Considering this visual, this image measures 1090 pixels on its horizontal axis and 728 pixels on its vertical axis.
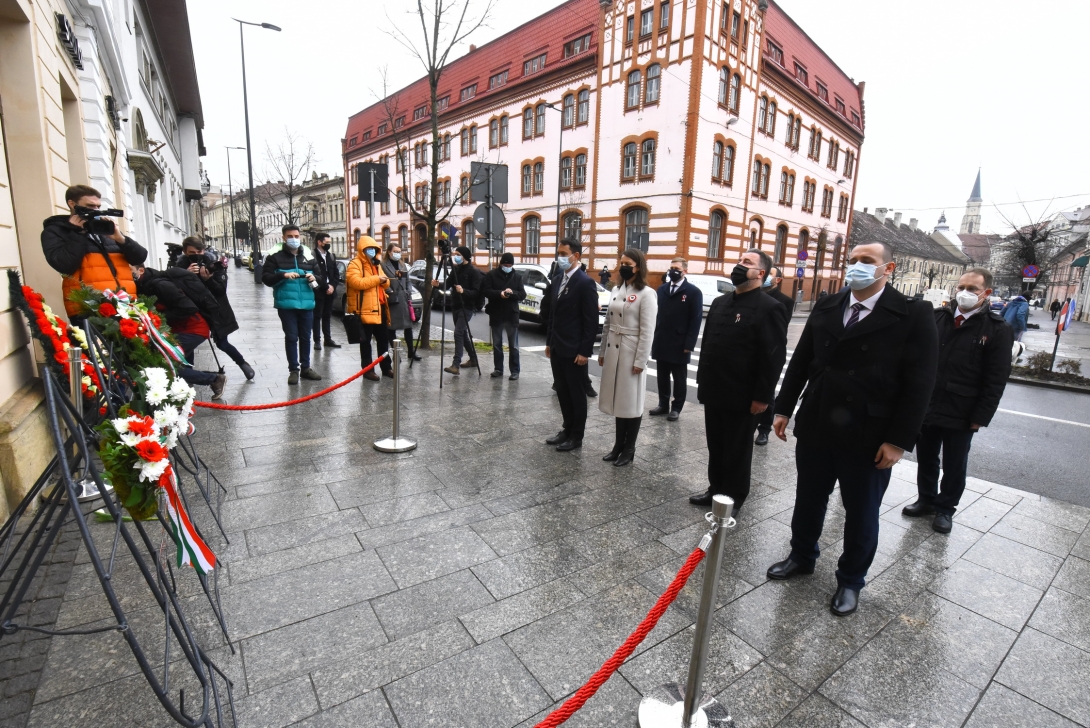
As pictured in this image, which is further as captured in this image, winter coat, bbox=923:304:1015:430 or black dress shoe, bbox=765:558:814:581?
winter coat, bbox=923:304:1015:430

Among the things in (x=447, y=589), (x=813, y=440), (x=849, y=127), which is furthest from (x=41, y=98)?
(x=849, y=127)

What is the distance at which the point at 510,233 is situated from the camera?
118ft

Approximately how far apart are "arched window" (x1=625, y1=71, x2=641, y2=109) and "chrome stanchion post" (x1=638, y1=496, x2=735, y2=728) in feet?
95.4

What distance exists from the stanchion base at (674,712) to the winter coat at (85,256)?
183 inches

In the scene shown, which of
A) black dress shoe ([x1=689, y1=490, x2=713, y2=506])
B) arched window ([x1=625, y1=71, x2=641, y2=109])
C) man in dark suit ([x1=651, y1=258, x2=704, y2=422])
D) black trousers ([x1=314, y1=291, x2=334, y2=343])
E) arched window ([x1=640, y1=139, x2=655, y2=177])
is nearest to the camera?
black dress shoe ([x1=689, y1=490, x2=713, y2=506])

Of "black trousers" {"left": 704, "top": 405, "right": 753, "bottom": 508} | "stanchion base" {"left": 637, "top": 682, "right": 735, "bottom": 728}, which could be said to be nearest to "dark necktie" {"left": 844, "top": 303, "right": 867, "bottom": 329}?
"black trousers" {"left": 704, "top": 405, "right": 753, "bottom": 508}

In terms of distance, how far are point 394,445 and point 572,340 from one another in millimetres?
1949

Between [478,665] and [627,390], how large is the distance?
2.79 meters

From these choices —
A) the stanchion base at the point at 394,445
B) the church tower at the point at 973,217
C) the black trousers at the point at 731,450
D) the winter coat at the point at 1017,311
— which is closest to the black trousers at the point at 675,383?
the black trousers at the point at 731,450

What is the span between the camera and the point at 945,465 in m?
4.08

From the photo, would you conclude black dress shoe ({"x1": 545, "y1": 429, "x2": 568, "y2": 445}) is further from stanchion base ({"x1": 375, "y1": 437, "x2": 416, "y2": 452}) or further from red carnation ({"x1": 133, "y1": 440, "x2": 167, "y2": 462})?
red carnation ({"x1": 133, "y1": 440, "x2": 167, "y2": 462})

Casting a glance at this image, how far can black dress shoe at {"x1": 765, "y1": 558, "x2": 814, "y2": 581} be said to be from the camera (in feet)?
10.8

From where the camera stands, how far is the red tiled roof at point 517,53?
100 feet

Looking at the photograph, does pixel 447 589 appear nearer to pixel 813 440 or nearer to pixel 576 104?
pixel 813 440
